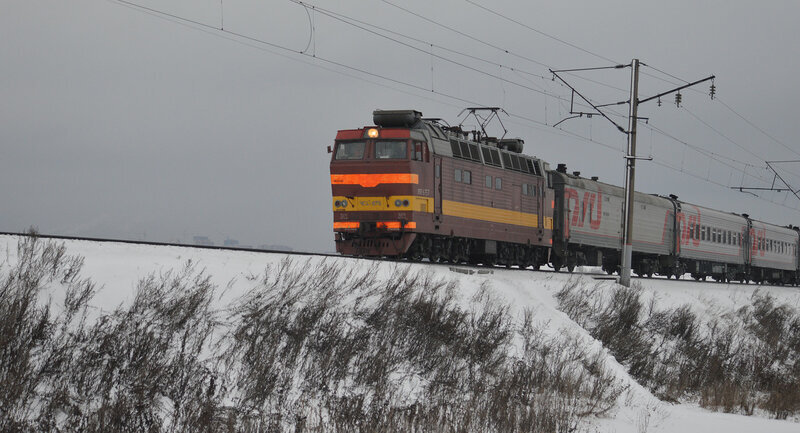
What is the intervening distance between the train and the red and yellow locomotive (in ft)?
0.09

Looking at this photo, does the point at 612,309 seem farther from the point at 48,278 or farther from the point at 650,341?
the point at 48,278

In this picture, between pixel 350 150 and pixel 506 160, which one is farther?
pixel 506 160

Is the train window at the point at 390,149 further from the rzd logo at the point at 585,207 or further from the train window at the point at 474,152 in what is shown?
the rzd logo at the point at 585,207

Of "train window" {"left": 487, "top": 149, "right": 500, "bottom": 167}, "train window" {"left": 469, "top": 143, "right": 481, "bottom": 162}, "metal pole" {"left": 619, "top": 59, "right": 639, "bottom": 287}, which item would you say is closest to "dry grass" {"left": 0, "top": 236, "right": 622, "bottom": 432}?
"train window" {"left": 469, "top": 143, "right": 481, "bottom": 162}

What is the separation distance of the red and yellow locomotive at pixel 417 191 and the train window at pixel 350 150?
27 millimetres

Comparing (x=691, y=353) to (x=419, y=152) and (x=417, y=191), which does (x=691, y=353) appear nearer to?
(x=417, y=191)

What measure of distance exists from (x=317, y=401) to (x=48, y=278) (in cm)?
412

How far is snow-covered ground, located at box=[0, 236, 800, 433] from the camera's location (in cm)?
1252

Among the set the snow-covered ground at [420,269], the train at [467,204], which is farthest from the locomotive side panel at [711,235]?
the snow-covered ground at [420,269]

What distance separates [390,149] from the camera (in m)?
21.8

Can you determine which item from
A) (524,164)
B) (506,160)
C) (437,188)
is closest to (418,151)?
(437,188)

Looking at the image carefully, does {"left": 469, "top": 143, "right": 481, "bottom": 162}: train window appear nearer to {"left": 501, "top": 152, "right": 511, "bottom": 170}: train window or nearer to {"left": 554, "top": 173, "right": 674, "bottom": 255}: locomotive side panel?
{"left": 501, "top": 152, "right": 511, "bottom": 170}: train window

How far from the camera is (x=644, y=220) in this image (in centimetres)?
3647

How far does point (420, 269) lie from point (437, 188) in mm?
4369
